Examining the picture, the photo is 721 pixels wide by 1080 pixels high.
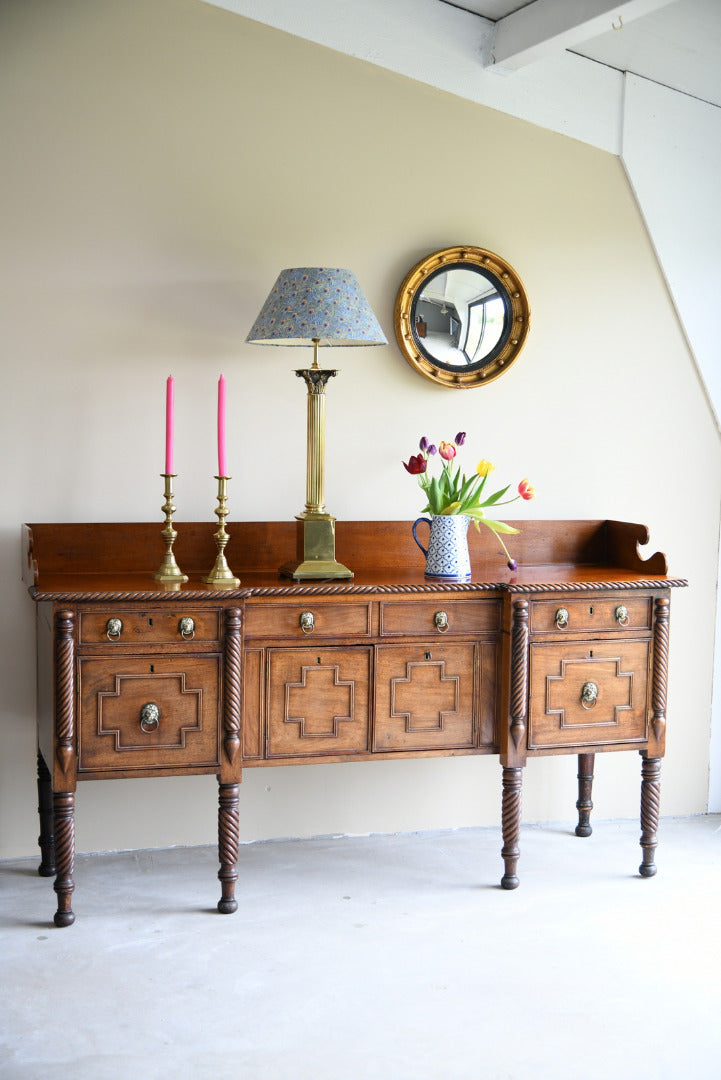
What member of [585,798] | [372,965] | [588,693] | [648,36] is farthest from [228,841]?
[648,36]

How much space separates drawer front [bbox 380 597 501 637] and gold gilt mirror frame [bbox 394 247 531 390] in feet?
2.62

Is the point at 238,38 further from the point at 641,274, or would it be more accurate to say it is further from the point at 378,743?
the point at 378,743

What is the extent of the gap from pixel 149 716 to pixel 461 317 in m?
1.60

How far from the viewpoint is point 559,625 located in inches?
123

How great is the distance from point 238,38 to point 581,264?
1.28 metres

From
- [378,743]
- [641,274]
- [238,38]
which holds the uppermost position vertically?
[238,38]

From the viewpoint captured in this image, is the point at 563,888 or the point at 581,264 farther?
the point at 581,264

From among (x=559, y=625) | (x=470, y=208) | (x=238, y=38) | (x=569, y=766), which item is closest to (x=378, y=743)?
(x=559, y=625)

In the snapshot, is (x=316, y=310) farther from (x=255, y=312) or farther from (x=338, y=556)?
(x=338, y=556)

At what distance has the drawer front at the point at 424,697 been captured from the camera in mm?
3025

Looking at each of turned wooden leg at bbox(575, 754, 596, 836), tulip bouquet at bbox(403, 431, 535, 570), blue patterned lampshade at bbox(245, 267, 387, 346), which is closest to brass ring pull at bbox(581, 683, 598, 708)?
tulip bouquet at bbox(403, 431, 535, 570)

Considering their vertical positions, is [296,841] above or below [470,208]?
below

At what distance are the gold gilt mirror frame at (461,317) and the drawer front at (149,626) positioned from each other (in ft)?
3.72

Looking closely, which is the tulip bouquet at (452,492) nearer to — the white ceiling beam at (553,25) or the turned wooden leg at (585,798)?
the turned wooden leg at (585,798)
